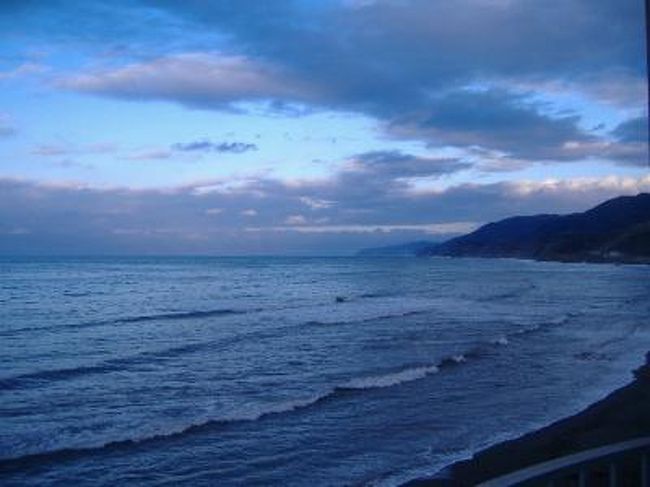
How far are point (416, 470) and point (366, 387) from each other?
7534mm

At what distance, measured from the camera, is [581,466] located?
3270 millimetres

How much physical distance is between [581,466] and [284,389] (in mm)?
16408

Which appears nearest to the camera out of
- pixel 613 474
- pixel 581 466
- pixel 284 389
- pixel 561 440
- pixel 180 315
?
pixel 581 466

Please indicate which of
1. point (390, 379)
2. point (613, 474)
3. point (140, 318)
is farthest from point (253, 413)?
point (140, 318)

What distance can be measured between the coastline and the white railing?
7.56 m

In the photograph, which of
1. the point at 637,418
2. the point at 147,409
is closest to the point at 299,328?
the point at 147,409

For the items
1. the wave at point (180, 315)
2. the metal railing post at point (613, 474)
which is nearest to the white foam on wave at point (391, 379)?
the metal railing post at point (613, 474)

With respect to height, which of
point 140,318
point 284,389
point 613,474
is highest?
point 613,474

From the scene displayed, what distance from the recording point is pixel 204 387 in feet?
63.7

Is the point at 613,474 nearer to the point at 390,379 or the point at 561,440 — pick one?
the point at 561,440

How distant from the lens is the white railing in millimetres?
2957

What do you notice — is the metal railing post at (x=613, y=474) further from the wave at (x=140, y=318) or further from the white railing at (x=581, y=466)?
the wave at (x=140, y=318)

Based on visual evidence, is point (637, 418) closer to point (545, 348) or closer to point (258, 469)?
point (258, 469)

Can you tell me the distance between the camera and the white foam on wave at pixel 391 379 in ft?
64.2
